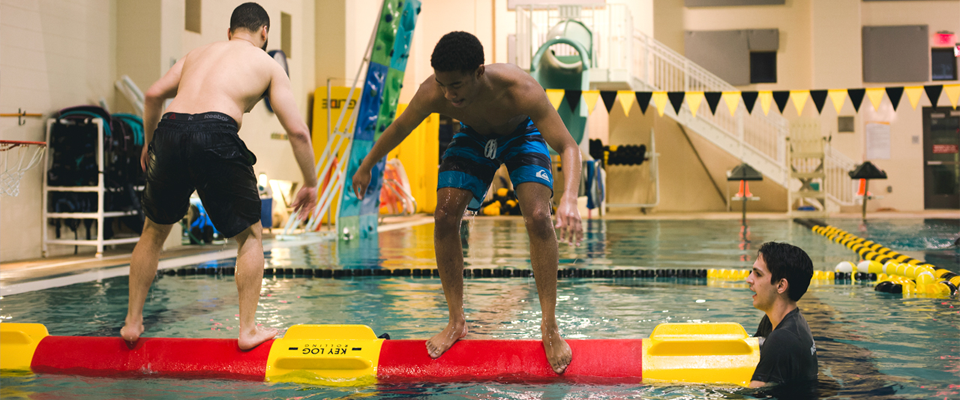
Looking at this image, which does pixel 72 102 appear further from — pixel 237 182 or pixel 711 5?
pixel 711 5

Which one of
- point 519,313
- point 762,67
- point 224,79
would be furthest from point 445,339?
point 762,67

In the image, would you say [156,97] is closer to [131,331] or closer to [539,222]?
[131,331]

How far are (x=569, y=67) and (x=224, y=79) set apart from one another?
15044mm

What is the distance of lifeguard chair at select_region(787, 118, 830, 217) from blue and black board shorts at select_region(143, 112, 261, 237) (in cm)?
1650

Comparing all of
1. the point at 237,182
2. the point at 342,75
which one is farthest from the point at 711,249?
the point at 342,75

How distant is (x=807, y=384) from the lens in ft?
9.72

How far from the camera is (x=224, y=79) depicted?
334 cm

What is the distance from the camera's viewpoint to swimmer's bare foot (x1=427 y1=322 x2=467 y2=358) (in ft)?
10.7

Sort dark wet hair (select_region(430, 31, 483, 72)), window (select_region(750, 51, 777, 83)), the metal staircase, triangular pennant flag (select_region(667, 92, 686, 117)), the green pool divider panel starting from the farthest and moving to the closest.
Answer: window (select_region(750, 51, 777, 83)) < the metal staircase < triangular pennant flag (select_region(667, 92, 686, 117)) < the green pool divider panel < dark wet hair (select_region(430, 31, 483, 72))

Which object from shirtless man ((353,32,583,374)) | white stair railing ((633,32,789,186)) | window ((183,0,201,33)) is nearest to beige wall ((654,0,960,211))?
white stair railing ((633,32,789,186))

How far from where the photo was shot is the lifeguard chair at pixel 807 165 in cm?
1775

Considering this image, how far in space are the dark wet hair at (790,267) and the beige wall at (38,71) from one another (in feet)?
26.4

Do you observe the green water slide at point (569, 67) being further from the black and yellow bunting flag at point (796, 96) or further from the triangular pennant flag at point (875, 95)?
the triangular pennant flag at point (875, 95)

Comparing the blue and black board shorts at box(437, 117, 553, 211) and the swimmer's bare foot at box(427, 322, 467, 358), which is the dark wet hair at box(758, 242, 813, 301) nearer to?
the blue and black board shorts at box(437, 117, 553, 211)
